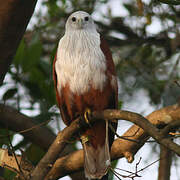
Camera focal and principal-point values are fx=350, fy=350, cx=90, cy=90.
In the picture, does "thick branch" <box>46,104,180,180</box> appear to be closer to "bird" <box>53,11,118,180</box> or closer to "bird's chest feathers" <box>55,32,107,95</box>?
"bird" <box>53,11,118,180</box>

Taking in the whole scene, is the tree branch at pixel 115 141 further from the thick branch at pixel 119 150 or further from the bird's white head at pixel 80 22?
the bird's white head at pixel 80 22

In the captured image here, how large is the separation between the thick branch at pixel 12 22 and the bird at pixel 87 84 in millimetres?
539

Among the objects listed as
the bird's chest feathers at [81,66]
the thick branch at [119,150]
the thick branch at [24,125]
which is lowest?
the thick branch at [119,150]

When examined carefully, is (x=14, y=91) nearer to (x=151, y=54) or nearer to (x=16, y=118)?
(x=16, y=118)

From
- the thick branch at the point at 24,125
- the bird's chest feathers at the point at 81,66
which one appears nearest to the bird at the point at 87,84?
the bird's chest feathers at the point at 81,66

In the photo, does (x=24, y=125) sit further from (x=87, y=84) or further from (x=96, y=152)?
(x=87, y=84)

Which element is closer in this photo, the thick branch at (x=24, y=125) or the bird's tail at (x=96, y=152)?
the bird's tail at (x=96, y=152)

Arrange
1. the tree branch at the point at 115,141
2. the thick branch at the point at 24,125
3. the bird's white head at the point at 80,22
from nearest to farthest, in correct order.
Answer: the tree branch at the point at 115,141 → the bird's white head at the point at 80,22 → the thick branch at the point at 24,125

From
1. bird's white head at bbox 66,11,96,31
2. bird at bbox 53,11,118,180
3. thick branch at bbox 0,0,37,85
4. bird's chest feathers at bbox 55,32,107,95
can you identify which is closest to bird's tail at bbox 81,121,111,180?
bird at bbox 53,11,118,180

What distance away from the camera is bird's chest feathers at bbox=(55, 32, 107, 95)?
2.68 meters

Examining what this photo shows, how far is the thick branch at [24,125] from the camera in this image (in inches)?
127

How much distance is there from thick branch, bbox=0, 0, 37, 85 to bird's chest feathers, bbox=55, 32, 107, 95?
51 cm

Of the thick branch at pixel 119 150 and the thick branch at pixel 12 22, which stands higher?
the thick branch at pixel 12 22

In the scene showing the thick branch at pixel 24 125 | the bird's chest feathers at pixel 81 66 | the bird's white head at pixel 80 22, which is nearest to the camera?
the bird's chest feathers at pixel 81 66
